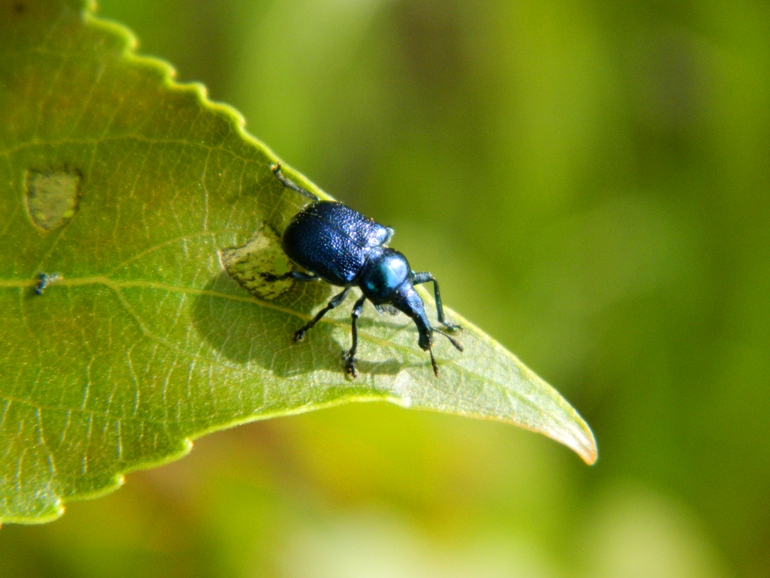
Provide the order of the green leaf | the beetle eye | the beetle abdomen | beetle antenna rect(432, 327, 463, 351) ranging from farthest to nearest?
the beetle eye → the beetle abdomen → beetle antenna rect(432, 327, 463, 351) → the green leaf

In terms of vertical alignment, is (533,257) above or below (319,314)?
above

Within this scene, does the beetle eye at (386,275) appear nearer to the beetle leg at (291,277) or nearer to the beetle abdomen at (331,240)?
the beetle abdomen at (331,240)

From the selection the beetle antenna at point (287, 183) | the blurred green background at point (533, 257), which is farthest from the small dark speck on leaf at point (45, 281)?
the blurred green background at point (533, 257)

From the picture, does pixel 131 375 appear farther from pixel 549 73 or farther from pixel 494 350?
pixel 549 73

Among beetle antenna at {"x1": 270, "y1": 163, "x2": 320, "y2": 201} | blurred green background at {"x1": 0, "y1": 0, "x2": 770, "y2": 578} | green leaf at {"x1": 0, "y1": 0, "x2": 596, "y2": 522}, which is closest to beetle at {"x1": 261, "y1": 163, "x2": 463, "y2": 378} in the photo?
beetle antenna at {"x1": 270, "y1": 163, "x2": 320, "y2": 201}

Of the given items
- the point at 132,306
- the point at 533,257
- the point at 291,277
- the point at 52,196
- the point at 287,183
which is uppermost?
the point at 287,183

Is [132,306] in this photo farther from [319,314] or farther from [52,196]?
[319,314]

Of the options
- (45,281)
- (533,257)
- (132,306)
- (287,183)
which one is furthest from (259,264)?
(533,257)

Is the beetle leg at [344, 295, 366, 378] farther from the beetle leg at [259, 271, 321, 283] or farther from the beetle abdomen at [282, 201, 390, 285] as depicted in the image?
the beetle abdomen at [282, 201, 390, 285]
